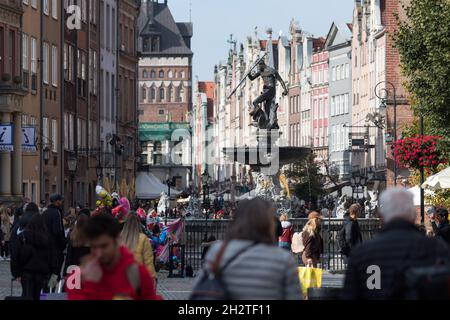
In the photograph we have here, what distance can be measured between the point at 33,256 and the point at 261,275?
37.4 ft

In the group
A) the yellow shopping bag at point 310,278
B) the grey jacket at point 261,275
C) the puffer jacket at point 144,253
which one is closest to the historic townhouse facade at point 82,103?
the yellow shopping bag at point 310,278

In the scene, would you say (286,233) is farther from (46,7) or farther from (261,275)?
(46,7)

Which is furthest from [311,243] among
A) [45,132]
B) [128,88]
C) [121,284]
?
[128,88]

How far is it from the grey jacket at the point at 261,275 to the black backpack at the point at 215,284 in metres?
0.02

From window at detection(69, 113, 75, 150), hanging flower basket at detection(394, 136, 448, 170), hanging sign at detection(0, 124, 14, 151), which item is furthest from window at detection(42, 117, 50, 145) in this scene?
hanging flower basket at detection(394, 136, 448, 170)

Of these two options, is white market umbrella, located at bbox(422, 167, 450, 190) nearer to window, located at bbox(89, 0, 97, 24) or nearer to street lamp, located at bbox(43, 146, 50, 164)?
street lamp, located at bbox(43, 146, 50, 164)

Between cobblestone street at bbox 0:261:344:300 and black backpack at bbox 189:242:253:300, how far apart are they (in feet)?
51.9

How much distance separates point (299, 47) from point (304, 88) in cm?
328

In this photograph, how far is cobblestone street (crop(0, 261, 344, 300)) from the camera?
2741 cm

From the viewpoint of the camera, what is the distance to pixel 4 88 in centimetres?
5297

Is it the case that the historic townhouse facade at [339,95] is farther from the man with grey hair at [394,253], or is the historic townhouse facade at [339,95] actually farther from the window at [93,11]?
the man with grey hair at [394,253]

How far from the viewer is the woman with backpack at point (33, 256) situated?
812 inches
